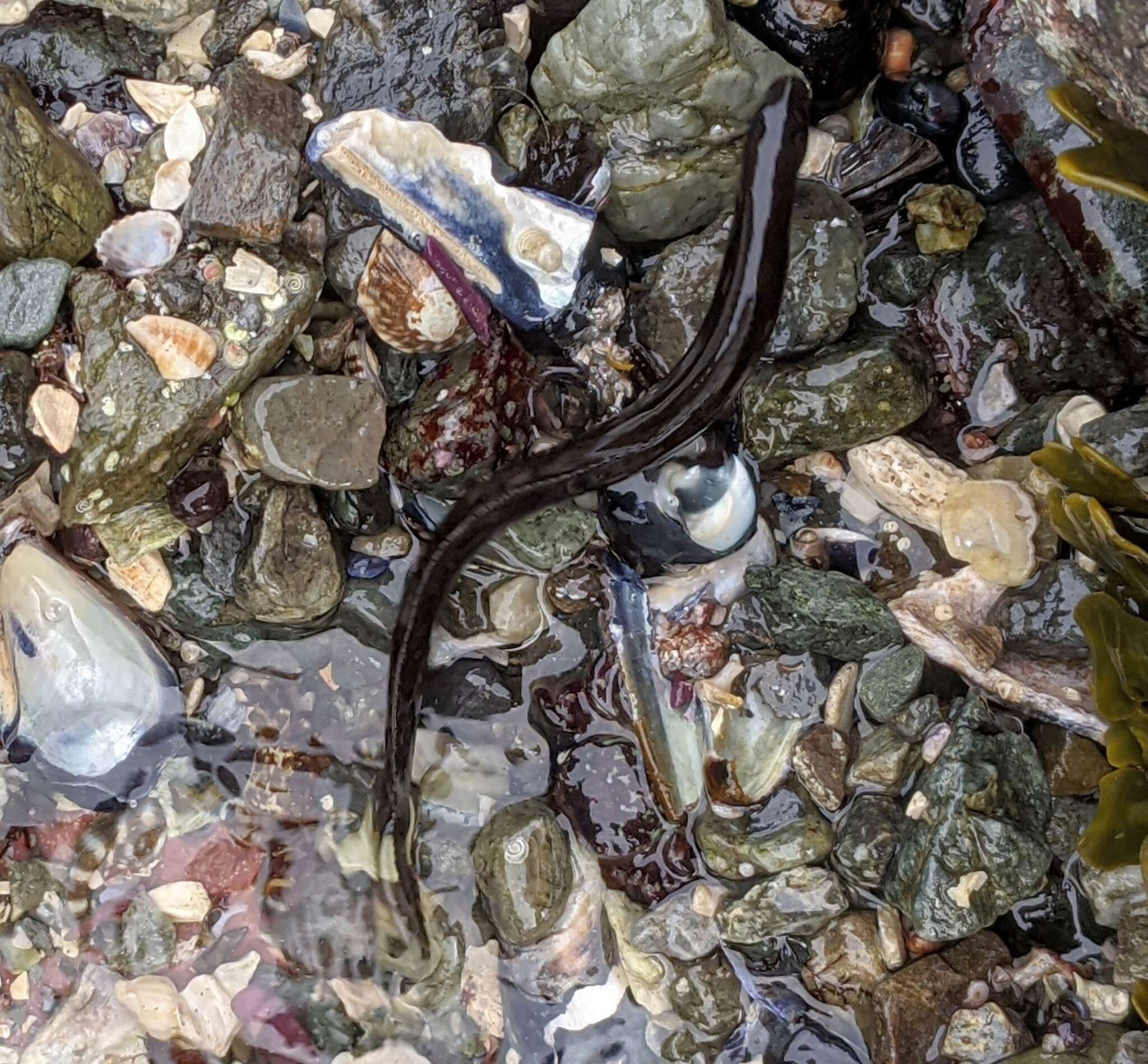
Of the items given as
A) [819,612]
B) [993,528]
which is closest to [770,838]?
[819,612]

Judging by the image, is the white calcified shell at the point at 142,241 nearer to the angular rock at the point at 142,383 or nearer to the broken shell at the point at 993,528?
the angular rock at the point at 142,383

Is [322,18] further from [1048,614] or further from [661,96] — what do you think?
[1048,614]

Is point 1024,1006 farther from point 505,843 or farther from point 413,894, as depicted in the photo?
point 413,894

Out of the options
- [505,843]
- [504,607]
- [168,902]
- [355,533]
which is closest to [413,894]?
[505,843]

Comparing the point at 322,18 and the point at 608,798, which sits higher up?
the point at 322,18

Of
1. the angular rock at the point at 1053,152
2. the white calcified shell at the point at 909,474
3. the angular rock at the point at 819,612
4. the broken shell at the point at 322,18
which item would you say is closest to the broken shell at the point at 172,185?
the broken shell at the point at 322,18
